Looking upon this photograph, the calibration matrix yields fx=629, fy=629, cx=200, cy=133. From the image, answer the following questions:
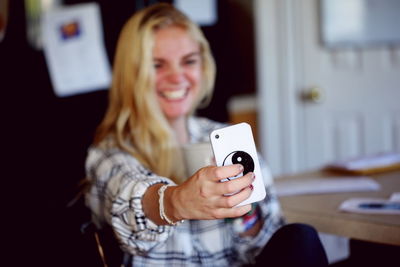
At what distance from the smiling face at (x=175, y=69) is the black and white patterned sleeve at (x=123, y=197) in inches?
8.2

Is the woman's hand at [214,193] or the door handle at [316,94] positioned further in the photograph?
the door handle at [316,94]

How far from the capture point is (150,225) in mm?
1110

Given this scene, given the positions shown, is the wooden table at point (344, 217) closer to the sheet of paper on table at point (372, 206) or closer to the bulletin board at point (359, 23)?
the sheet of paper on table at point (372, 206)

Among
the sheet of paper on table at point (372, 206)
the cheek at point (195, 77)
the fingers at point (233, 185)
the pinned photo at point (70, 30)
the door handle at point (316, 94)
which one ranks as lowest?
the door handle at point (316, 94)

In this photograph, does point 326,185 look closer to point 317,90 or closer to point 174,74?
point 174,74

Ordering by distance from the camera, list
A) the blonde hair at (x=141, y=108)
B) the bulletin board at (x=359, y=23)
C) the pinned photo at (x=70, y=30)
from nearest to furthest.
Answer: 1. the blonde hair at (x=141, y=108)
2. the pinned photo at (x=70, y=30)
3. the bulletin board at (x=359, y=23)

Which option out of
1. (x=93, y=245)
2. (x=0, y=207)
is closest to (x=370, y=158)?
(x=93, y=245)

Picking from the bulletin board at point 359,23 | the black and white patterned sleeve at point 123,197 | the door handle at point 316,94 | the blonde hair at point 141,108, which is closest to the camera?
the black and white patterned sleeve at point 123,197

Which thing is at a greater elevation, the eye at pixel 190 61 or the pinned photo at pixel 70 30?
the pinned photo at pixel 70 30

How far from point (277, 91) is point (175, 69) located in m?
1.59

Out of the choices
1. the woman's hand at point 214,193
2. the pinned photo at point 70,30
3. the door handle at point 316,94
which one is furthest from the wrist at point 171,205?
the door handle at point 316,94

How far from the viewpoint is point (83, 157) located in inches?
88.4

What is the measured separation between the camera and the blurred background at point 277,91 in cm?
221

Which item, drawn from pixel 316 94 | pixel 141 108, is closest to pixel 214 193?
pixel 141 108
